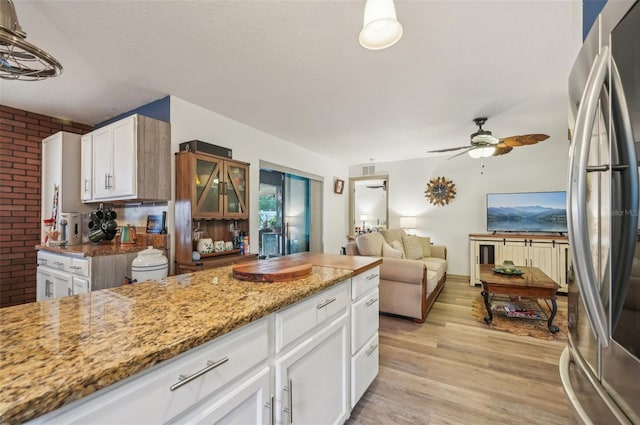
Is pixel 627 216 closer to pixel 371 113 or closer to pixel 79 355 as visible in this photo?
pixel 79 355

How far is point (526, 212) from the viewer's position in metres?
4.75

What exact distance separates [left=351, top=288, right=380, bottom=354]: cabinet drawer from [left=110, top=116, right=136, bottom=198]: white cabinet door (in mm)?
2321

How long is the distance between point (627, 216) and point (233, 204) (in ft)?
10.2

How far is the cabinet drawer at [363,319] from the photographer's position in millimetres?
1657

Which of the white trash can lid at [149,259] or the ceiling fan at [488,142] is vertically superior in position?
the ceiling fan at [488,142]

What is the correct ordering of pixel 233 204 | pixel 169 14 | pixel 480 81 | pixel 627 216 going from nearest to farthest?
pixel 627 216 → pixel 169 14 → pixel 480 81 → pixel 233 204

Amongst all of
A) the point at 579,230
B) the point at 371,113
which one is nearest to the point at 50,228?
the point at 371,113

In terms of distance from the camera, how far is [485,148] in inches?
137

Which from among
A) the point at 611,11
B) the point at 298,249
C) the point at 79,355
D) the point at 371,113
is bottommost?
the point at 298,249

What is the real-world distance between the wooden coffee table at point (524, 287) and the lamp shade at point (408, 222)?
2177mm

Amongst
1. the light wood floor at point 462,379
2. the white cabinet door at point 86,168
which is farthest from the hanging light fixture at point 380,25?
the white cabinet door at point 86,168

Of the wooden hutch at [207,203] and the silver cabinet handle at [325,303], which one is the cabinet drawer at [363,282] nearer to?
the silver cabinet handle at [325,303]

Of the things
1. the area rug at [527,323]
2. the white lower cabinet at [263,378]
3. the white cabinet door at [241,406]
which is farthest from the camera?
the area rug at [527,323]

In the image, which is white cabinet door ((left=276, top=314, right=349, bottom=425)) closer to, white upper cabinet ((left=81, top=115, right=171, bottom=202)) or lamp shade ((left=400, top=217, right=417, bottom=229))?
white upper cabinet ((left=81, top=115, right=171, bottom=202))
